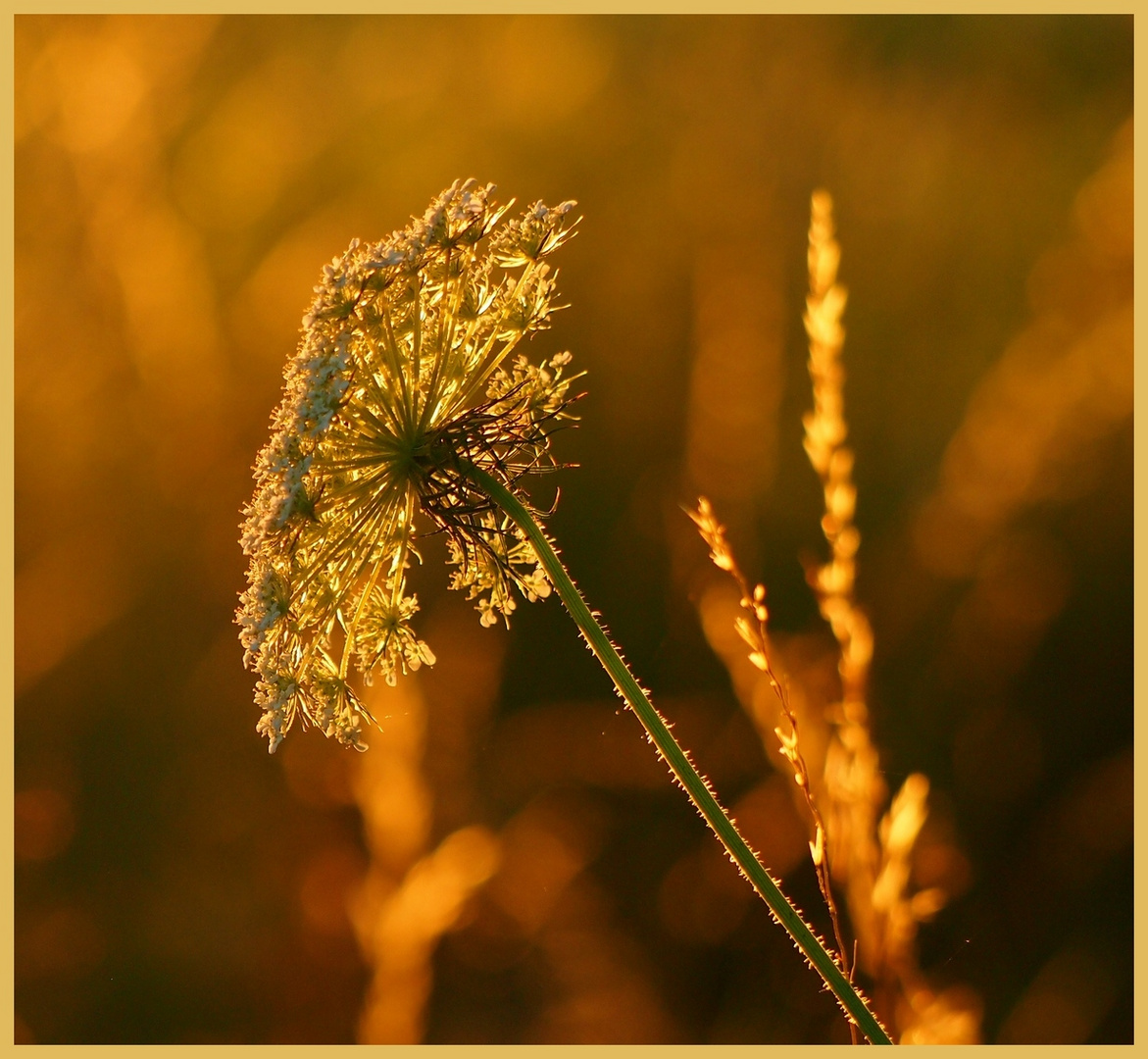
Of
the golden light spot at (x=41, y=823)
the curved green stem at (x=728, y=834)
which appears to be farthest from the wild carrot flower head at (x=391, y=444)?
the golden light spot at (x=41, y=823)

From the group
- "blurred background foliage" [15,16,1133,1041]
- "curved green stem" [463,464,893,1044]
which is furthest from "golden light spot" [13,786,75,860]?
"curved green stem" [463,464,893,1044]

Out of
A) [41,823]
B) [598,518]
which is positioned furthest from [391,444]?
[41,823]

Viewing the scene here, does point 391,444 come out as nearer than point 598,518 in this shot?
Yes

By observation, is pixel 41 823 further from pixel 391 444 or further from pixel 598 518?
pixel 391 444

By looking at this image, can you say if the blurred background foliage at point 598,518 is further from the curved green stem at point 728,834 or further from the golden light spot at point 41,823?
the curved green stem at point 728,834

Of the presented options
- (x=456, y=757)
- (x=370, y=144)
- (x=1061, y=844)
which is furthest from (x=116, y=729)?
(x=1061, y=844)

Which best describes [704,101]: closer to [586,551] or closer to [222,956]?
[586,551]
